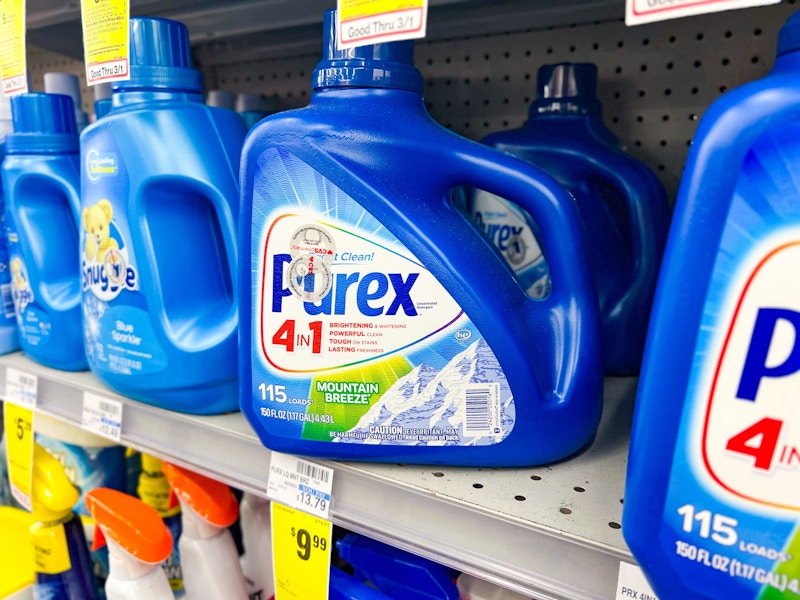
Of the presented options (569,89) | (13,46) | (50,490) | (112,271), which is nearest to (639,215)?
(569,89)

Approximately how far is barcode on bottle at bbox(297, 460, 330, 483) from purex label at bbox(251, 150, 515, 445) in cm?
4

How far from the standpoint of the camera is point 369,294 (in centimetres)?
52

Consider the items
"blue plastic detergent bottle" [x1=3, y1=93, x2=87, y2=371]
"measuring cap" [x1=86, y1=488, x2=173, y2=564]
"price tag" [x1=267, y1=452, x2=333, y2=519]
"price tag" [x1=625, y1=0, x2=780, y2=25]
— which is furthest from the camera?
"blue plastic detergent bottle" [x1=3, y1=93, x2=87, y2=371]

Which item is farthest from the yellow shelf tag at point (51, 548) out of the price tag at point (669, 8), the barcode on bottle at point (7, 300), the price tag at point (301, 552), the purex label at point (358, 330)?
the price tag at point (669, 8)

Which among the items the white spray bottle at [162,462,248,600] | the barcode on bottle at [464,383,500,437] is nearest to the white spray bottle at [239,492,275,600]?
the white spray bottle at [162,462,248,600]

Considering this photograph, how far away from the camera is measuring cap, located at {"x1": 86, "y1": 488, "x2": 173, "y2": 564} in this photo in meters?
0.68

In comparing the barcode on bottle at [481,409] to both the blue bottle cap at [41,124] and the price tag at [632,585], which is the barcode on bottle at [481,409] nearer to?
the price tag at [632,585]

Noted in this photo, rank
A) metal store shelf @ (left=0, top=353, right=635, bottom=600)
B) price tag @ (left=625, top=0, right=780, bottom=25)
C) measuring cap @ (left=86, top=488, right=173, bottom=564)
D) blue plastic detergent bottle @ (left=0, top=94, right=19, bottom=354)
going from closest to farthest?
price tag @ (left=625, top=0, right=780, bottom=25), metal store shelf @ (left=0, top=353, right=635, bottom=600), measuring cap @ (left=86, top=488, right=173, bottom=564), blue plastic detergent bottle @ (left=0, top=94, right=19, bottom=354)

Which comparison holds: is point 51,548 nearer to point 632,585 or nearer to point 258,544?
point 258,544

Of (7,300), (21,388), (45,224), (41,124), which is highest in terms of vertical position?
(41,124)

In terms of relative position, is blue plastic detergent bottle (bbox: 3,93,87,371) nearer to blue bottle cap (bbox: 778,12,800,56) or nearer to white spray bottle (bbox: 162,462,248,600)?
white spray bottle (bbox: 162,462,248,600)

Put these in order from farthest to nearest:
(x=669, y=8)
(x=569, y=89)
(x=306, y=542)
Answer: (x=569, y=89), (x=306, y=542), (x=669, y=8)

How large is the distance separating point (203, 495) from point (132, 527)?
3.5 inches

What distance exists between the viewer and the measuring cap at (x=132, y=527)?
2.22 ft
